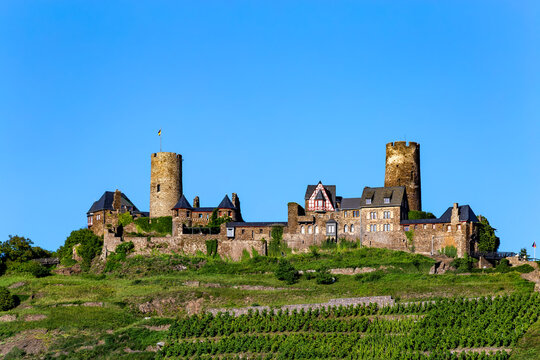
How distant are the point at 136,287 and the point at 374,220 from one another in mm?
20754

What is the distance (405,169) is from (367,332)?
3153 centimetres

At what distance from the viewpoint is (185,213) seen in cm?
9475

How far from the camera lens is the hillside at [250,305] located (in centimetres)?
6544

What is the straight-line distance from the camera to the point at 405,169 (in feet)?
313

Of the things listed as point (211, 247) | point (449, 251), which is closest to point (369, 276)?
point (449, 251)

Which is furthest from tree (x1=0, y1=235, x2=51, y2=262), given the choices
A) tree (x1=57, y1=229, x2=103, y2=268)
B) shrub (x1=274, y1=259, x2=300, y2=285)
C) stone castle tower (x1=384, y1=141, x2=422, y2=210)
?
stone castle tower (x1=384, y1=141, x2=422, y2=210)

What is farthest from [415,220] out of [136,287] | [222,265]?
[136,287]

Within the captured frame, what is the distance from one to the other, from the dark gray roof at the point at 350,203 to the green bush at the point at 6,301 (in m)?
28.2

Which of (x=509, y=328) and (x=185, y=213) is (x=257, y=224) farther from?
(x=509, y=328)

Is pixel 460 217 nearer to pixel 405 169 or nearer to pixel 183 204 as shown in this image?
pixel 405 169

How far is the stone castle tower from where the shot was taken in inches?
3728

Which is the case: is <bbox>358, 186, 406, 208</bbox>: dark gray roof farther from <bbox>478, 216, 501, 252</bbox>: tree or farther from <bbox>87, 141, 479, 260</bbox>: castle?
<bbox>478, 216, 501, 252</bbox>: tree

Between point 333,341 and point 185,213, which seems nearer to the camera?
point 333,341

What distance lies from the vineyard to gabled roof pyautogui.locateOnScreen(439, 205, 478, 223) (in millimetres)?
16229
